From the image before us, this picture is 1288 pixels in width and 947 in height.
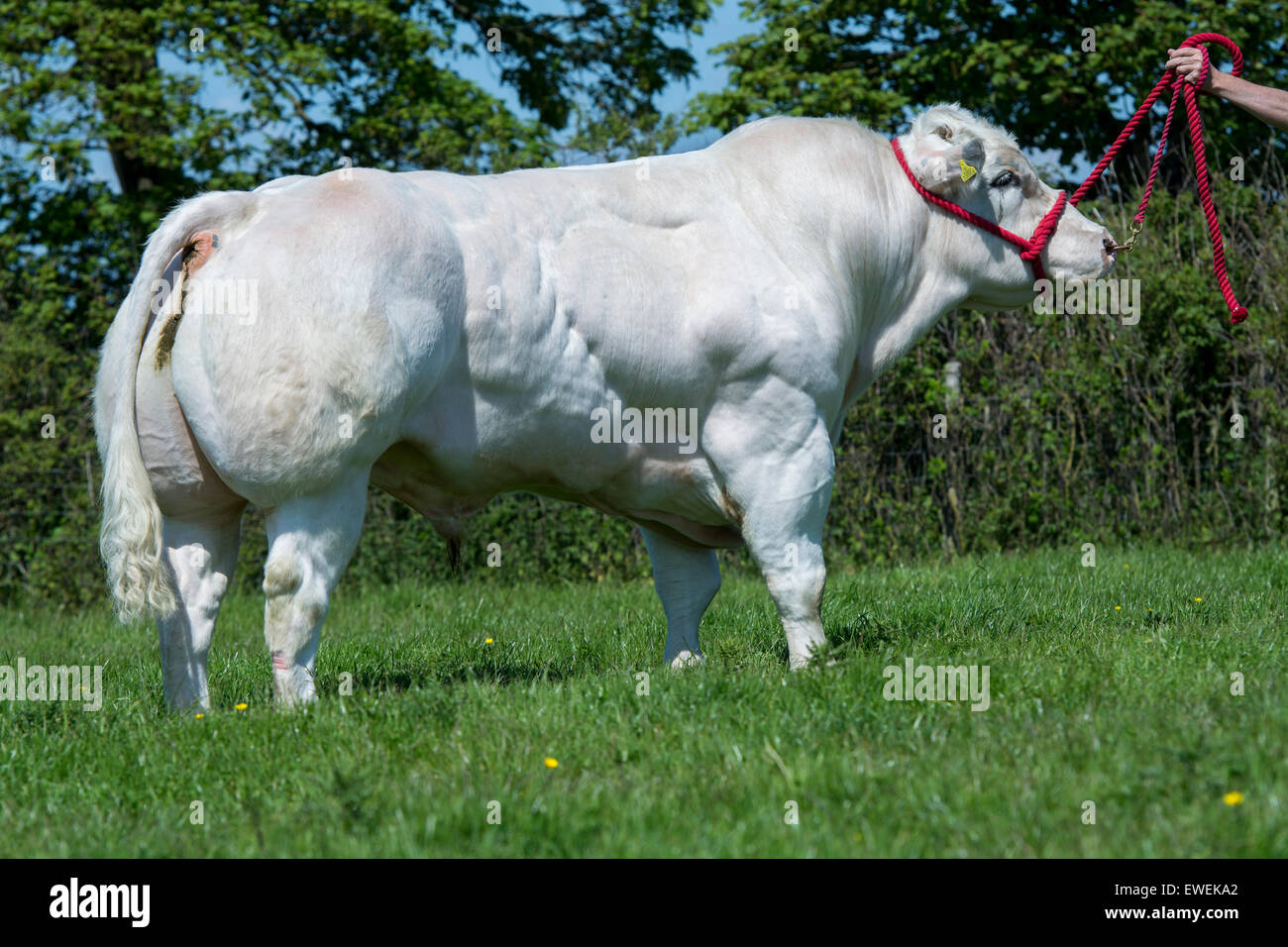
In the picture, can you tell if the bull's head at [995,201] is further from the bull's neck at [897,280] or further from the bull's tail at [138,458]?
the bull's tail at [138,458]

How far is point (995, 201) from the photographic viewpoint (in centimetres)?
522

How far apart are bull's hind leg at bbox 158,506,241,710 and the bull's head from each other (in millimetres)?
3013

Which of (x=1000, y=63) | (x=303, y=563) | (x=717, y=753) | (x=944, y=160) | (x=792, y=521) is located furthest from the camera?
Answer: (x=1000, y=63)

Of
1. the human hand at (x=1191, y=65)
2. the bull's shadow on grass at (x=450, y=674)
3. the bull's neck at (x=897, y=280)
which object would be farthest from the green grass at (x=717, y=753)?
the human hand at (x=1191, y=65)

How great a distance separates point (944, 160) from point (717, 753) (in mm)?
2739

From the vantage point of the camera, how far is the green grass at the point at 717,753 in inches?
111

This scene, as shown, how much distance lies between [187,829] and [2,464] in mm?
8433

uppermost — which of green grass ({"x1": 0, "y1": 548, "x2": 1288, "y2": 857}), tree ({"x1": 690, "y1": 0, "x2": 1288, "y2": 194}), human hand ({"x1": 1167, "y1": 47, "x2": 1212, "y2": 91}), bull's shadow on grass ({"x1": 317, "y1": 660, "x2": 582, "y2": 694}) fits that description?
tree ({"x1": 690, "y1": 0, "x2": 1288, "y2": 194})

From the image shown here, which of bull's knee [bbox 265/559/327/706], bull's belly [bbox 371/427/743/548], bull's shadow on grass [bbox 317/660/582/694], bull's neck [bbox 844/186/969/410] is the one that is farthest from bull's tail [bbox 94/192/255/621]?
bull's neck [bbox 844/186/969/410]

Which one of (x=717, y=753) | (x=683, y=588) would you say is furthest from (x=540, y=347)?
(x=717, y=753)

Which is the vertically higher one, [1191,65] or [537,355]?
[1191,65]

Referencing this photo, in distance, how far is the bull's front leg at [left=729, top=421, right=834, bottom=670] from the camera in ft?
15.3

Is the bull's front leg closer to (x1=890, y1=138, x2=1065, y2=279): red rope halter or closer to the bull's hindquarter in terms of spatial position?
the bull's hindquarter

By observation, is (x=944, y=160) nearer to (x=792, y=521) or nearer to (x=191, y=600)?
(x=792, y=521)
